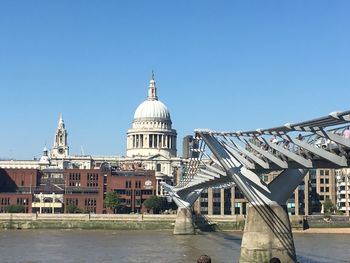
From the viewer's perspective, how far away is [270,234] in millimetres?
36906

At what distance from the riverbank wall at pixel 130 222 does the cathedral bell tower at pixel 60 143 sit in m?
75.7

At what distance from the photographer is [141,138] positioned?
591 ft

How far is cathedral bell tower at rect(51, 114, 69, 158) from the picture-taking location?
572ft

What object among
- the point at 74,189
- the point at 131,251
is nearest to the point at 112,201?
the point at 74,189

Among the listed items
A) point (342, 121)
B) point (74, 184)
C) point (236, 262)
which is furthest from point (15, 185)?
point (342, 121)

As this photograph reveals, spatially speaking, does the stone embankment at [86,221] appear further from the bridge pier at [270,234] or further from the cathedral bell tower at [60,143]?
the cathedral bell tower at [60,143]

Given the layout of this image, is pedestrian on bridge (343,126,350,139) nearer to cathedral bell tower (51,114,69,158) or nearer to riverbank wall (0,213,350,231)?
riverbank wall (0,213,350,231)

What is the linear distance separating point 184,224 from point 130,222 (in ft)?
50.2

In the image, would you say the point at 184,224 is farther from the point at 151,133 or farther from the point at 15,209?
the point at 151,133

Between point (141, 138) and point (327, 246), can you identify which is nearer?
point (327, 246)

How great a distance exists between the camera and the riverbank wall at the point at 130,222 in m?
94.2

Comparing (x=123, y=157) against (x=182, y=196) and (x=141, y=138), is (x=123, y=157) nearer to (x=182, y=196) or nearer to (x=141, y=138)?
(x=141, y=138)

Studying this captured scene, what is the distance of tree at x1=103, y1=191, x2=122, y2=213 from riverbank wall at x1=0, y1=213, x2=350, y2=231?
46.4 ft

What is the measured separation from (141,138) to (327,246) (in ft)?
398
